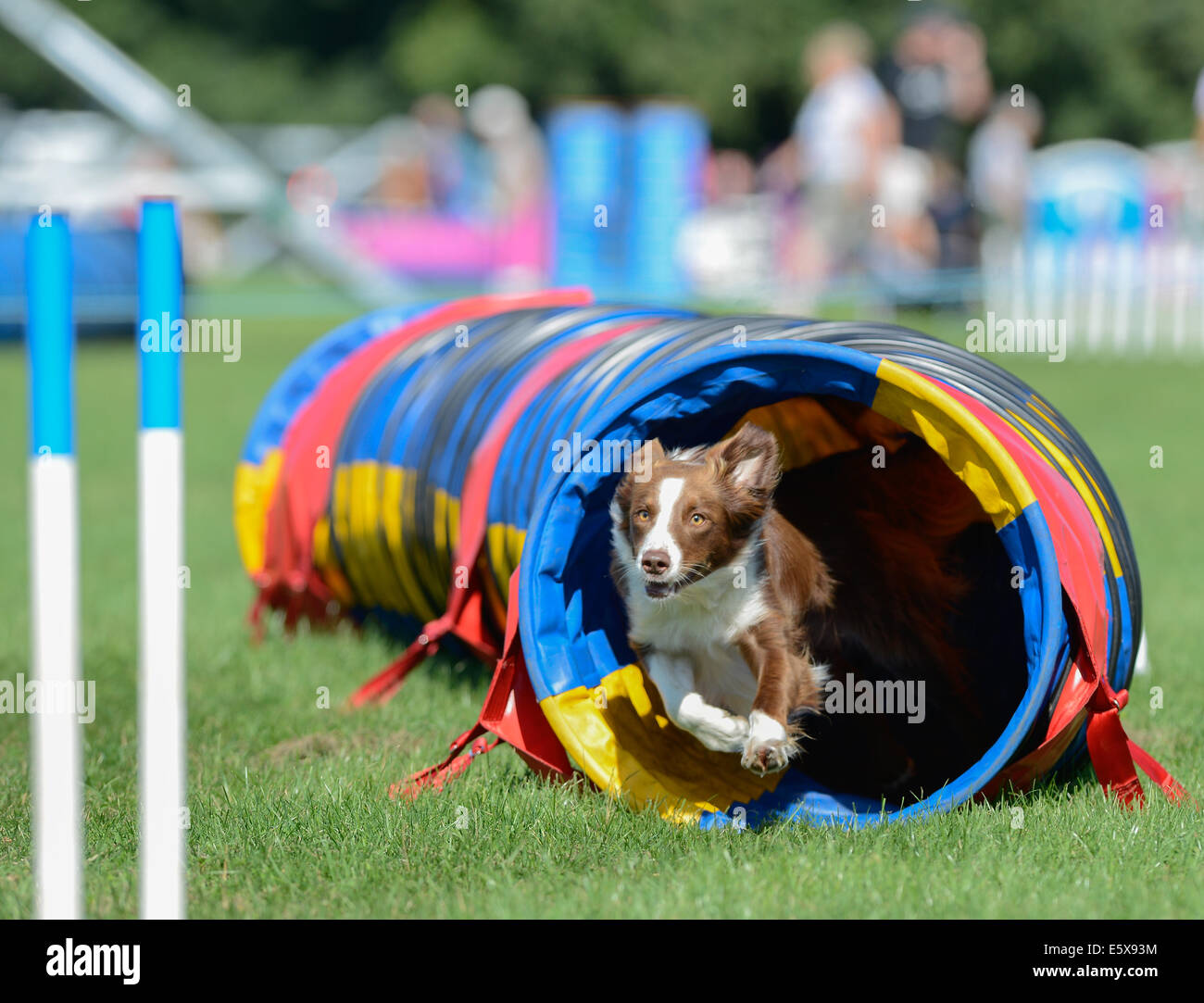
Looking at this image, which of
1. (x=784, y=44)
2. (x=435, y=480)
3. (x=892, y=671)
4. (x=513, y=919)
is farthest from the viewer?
(x=784, y=44)

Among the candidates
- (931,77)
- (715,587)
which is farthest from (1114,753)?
(931,77)

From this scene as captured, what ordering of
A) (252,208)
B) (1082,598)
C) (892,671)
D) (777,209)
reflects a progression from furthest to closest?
(777,209), (252,208), (892,671), (1082,598)

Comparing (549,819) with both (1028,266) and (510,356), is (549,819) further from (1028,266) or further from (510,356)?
(1028,266)

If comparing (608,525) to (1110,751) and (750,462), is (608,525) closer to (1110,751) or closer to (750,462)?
(750,462)

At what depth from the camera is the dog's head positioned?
161 inches

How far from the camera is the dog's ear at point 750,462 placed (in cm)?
425

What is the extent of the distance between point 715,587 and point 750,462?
1.14ft

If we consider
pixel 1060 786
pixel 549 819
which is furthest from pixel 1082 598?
pixel 549 819

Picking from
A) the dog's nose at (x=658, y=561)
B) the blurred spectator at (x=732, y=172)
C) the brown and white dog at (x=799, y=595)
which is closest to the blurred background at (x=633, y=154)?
the blurred spectator at (x=732, y=172)

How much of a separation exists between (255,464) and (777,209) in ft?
58.1

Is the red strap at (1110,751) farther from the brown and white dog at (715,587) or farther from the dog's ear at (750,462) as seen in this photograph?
the dog's ear at (750,462)

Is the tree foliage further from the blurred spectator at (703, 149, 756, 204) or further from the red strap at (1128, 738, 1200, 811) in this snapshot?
the red strap at (1128, 738, 1200, 811)

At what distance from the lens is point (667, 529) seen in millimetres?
4109

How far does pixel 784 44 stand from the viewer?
118 ft
